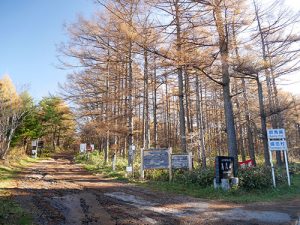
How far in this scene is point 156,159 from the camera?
10.9 metres

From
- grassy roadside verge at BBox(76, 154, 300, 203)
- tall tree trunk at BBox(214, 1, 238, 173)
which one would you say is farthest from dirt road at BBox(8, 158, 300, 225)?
tall tree trunk at BBox(214, 1, 238, 173)

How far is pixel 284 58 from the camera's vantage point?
12.4 m

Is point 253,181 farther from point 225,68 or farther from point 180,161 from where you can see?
point 225,68

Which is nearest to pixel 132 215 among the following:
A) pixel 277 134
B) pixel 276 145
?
pixel 276 145

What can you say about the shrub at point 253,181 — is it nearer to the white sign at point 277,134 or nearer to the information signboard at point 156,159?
the white sign at point 277,134

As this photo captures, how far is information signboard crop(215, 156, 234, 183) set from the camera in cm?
842

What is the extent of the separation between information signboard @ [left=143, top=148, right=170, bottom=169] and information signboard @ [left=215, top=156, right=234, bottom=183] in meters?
2.78

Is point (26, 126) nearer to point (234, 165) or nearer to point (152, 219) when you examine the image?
→ point (234, 165)

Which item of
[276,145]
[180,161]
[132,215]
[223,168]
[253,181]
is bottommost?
[132,215]

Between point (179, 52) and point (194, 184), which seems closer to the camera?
point (179, 52)

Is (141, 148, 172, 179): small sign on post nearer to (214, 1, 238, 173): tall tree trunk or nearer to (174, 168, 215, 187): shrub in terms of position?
(174, 168, 215, 187): shrub

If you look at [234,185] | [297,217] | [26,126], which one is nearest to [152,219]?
[297,217]

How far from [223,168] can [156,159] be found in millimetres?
Result: 3264

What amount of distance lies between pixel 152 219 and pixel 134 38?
20.7 ft
